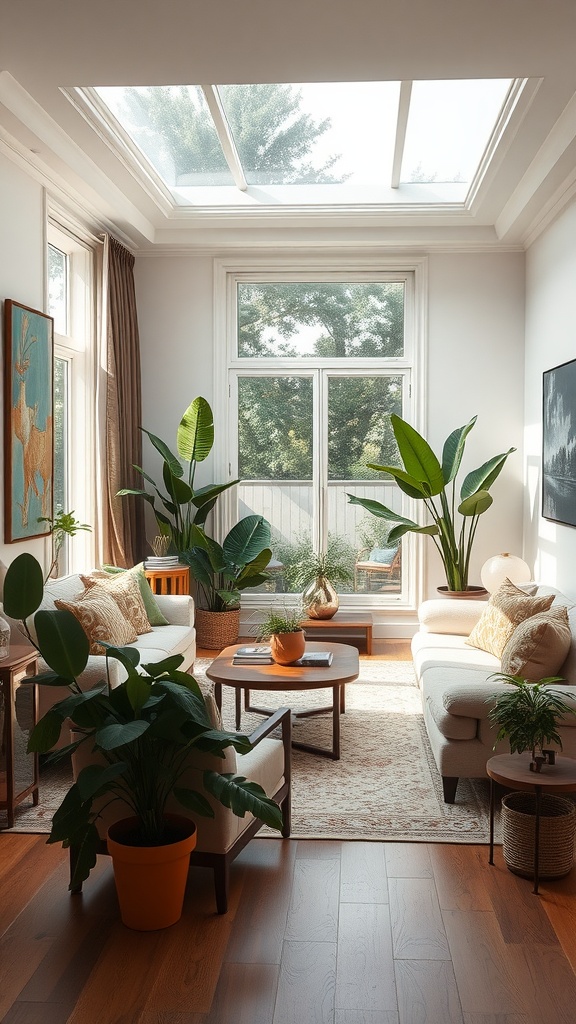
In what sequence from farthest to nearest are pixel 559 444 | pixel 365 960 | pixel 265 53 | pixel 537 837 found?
1. pixel 559 444
2. pixel 265 53
3. pixel 537 837
4. pixel 365 960

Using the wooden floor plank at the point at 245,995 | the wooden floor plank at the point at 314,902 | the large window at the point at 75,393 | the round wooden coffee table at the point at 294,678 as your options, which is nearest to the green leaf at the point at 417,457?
the round wooden coffee table at the point at 294,678

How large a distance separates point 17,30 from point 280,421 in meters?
4.14

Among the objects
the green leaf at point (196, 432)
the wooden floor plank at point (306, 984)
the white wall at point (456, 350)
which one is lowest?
the wooden floor plank at point (306, 984)

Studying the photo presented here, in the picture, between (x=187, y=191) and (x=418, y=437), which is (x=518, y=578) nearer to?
(x=418, y=437)

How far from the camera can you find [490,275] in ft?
23.3

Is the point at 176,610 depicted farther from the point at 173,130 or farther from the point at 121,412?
the point at 173,130

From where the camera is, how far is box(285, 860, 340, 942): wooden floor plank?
2.70 meters

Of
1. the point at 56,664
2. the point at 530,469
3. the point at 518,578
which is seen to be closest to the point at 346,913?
the point at 56,664

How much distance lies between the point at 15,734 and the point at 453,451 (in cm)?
408

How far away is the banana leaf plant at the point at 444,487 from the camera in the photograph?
623cm

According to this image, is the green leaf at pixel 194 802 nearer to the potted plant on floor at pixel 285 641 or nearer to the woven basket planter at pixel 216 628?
the potted plant on floor at pixel 285 641

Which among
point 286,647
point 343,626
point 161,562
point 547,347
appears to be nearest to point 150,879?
point 286,647

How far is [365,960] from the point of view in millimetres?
2535

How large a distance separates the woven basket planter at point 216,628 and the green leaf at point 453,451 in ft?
6.49
